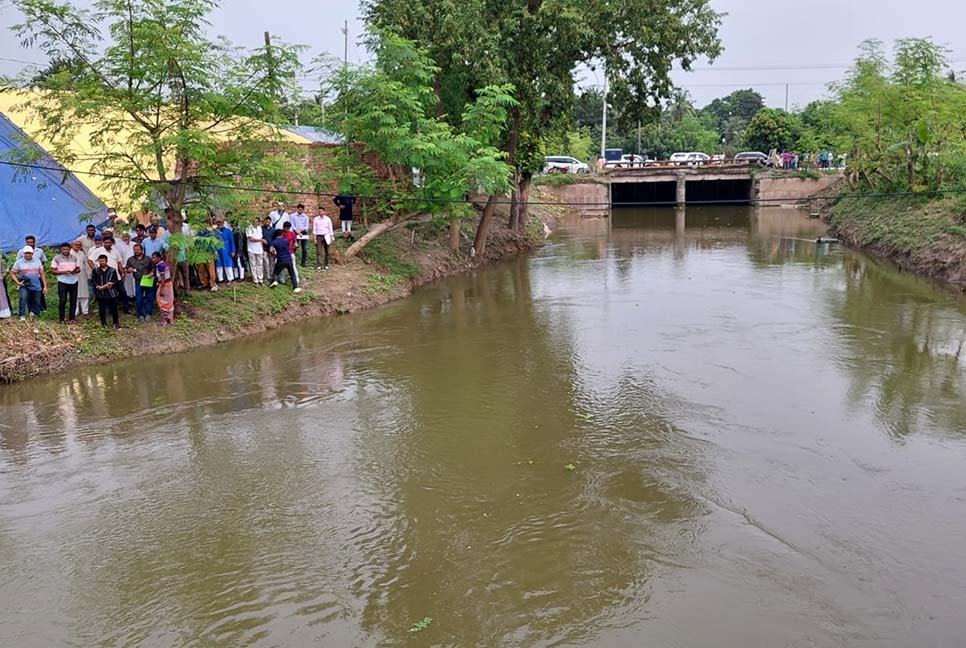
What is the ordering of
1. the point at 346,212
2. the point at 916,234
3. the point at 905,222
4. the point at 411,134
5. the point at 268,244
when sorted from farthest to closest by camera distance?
the point at 905,222 → the point at 916,234 → the point at 346,212 → the point at 411,134 → the point at 268,244

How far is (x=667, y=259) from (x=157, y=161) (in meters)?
16.7

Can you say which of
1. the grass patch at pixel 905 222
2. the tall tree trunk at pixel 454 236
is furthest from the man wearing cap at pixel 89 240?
the grass patch at pixel 905 222

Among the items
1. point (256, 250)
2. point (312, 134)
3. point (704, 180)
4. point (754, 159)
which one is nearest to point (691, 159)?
point (754, 159)

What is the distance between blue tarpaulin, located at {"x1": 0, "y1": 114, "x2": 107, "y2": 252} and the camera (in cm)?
1382

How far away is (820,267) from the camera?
2225cm

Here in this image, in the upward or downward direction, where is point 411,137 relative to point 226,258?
upward

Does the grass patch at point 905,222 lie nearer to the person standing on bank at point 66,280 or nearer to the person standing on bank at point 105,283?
the person standing on bank at point 105,283

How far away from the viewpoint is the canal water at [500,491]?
586 centimetres

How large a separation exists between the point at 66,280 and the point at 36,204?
3.42m

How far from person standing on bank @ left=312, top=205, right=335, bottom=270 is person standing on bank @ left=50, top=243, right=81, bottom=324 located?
5.66 metres

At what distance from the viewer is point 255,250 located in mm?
15156

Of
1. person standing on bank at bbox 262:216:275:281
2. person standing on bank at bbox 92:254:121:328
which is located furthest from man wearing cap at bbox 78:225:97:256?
person standing on bank at bbox 262:216:275:281

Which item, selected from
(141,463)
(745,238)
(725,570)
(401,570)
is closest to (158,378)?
(141,463)

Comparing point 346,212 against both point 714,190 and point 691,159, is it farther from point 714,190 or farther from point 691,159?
point 714,190
